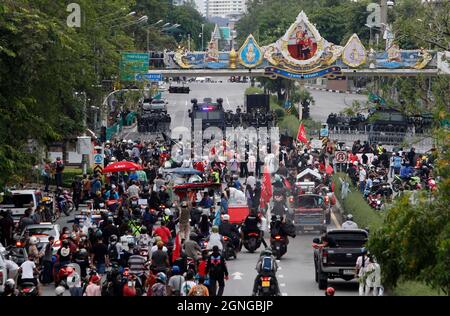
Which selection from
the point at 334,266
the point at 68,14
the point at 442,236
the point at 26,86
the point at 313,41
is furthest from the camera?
the point at 313,41

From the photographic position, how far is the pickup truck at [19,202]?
4088 cm

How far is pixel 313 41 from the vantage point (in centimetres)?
7175

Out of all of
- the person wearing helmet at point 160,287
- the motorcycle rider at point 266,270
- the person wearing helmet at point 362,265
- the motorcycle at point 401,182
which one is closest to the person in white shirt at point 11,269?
the person wearing helmet at point 160,287

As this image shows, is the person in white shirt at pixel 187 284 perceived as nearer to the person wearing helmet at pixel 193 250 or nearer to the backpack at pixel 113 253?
the person wearing helmet at pixel 193 250

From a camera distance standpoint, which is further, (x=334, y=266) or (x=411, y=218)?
(x=334, y=266)

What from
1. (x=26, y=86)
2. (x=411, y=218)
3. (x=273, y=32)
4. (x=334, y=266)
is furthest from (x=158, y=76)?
(x=273, y=32)

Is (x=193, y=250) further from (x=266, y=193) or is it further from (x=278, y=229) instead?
(x=266, y=193)

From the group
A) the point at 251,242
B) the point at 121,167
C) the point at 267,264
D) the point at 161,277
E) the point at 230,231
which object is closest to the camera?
the point at 267,264

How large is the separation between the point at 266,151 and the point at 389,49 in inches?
576

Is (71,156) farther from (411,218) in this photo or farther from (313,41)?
(411,218)

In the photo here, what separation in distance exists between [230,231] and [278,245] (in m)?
1.28

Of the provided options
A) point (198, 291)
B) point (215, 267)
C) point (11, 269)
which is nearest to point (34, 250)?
point (11, 269)

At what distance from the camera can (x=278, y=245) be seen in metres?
36.0

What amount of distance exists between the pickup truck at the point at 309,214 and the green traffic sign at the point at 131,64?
31070mm
